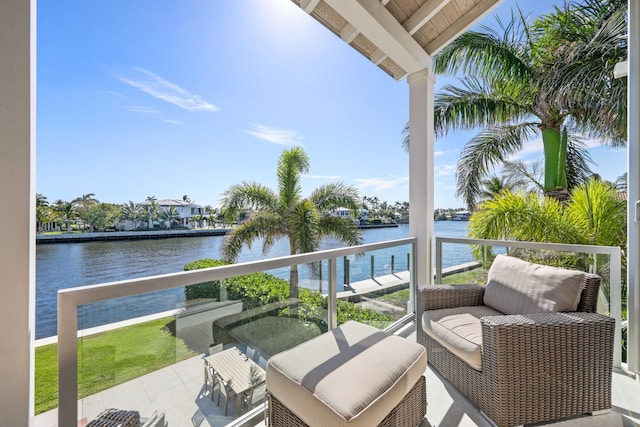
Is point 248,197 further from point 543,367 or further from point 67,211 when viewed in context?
point 67,211

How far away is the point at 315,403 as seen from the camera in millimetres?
1403

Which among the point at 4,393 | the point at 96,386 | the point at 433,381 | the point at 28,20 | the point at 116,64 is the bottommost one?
the point at 433,381

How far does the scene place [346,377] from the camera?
1503 millimetres

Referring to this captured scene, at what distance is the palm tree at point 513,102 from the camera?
6.27 meters

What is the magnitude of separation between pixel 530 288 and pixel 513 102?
666 cm

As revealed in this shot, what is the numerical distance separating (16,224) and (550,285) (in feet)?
10.5

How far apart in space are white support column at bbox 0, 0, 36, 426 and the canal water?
234mm

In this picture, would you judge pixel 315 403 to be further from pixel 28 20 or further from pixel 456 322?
pixel 28 20

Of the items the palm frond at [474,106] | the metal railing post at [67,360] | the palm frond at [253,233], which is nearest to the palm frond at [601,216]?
the palm frond at [474,106]

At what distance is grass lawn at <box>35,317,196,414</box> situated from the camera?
135 cm

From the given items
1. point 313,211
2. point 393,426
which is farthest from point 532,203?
point 313,211

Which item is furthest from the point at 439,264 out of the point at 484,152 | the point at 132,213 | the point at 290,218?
the point at 132,213

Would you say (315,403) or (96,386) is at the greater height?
(96,386)

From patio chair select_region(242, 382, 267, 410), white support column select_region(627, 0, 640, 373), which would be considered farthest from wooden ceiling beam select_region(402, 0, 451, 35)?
patio chair select_region(242, 382, 267, 410)
